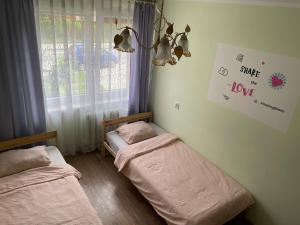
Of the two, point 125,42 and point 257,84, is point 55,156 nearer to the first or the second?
A: point 125,42

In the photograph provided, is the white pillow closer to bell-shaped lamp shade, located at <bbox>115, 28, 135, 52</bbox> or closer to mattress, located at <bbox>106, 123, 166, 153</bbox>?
mattress, located at <bbox>106, 123, 166, 153</bbox>

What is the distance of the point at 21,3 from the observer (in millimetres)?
2609

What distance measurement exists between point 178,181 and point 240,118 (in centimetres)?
104

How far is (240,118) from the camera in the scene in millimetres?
2750

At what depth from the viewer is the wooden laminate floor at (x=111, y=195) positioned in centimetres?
279

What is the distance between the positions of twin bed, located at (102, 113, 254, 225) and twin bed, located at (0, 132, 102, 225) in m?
0.69

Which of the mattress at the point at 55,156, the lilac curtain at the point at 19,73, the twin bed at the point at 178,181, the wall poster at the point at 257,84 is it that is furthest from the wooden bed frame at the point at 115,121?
the wall poster at the point at 257,84

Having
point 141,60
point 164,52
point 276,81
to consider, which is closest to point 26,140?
point 141,60

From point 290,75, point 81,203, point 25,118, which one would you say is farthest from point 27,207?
point 290,75

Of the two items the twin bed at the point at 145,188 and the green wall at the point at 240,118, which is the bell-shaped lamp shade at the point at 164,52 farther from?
the twin bed at the point at 145,188

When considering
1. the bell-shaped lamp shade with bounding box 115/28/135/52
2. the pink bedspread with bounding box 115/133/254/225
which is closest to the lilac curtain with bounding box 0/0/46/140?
the pink bedspread with bounding box 115/133/254/225

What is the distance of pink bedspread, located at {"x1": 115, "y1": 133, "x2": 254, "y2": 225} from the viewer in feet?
7.88

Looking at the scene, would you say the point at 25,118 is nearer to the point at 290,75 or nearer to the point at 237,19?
the point at 237,19

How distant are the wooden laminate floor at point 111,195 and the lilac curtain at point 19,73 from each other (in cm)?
97
